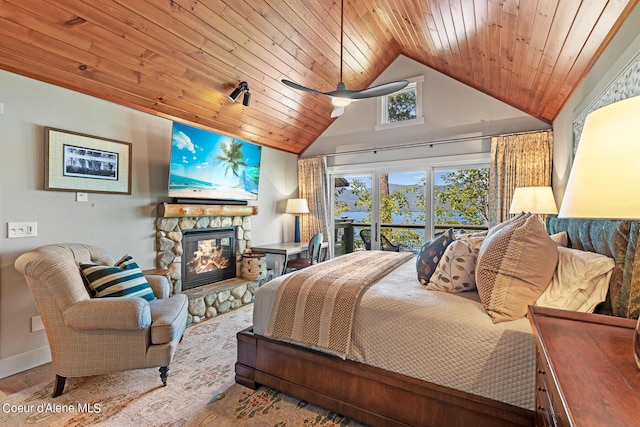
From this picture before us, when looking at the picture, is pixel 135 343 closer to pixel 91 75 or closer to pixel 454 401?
pixel 454 401

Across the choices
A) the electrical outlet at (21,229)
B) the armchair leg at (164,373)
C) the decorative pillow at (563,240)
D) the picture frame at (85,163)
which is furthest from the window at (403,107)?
the electrical outlet at (21,229)

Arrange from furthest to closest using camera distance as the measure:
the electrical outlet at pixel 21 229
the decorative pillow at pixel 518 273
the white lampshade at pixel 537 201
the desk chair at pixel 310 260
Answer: the desk chair at pixel 310 260
the white lampshade at pixel 537 201
the electrical outlet at pixel 21 229
the decorative pillow at pixel 518 273

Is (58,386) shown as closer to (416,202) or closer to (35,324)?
(35,324)

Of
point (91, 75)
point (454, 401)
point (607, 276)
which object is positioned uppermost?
point (91, 75)

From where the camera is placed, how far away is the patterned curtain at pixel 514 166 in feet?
11.8

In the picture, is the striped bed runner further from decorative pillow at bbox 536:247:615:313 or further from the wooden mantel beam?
the wooden mantel beam

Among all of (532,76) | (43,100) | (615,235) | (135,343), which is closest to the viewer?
(615,235)

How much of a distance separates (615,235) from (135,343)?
2.77m

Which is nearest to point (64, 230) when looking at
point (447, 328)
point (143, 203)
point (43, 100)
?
point (143, 203)

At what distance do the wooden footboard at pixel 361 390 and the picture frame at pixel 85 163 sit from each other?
208 cm

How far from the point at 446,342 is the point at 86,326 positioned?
7.11ft

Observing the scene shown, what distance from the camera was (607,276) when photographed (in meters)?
1.37

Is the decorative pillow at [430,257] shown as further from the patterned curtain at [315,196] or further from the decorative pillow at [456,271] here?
the patterned curtain at [315,196]

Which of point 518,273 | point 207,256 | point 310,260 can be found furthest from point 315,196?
point 518,273
